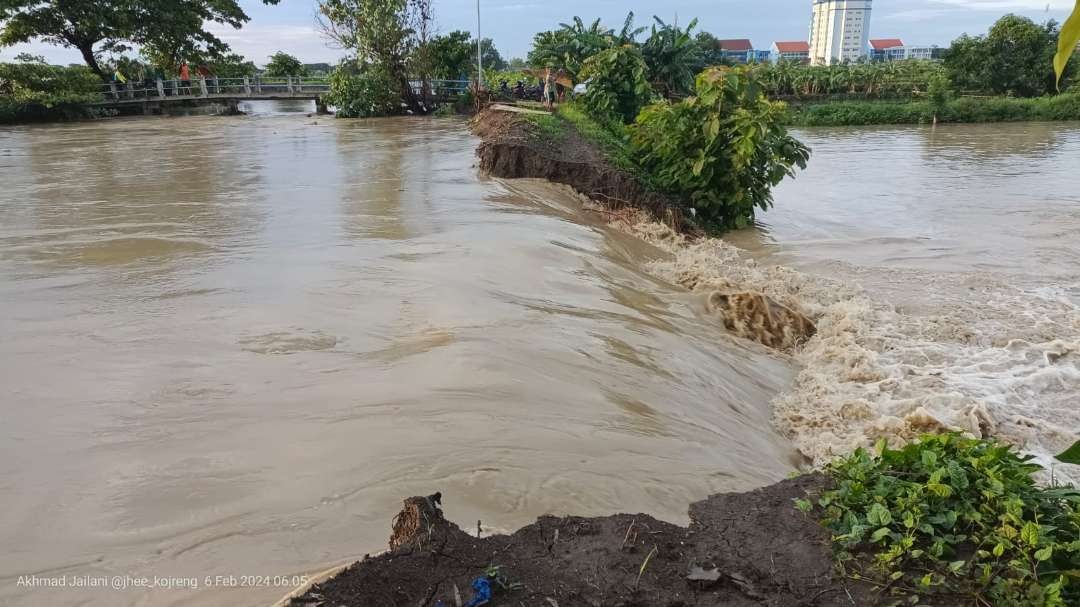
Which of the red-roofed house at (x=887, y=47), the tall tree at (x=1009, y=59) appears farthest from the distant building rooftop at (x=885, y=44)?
the tall tree at (x=1009, y=59)

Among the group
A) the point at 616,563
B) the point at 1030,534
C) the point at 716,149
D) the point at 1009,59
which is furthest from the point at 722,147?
the point at 1009,59

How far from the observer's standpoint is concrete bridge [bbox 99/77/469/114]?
94.6 ft

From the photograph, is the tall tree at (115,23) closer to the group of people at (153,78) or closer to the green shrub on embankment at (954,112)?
the group of people at (153,78)

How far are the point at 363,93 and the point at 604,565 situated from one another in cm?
2751

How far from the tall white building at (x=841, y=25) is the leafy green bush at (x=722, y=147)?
167360mm

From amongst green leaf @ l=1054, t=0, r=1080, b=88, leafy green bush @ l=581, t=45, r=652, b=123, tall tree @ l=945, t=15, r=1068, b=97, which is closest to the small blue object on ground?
green leaf @ l=1054, t=0, r=1080, b=88

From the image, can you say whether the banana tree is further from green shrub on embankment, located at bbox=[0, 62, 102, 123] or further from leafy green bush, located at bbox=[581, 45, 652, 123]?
green shrub on embankment, located at bbox=[0, 62, 102, 123]

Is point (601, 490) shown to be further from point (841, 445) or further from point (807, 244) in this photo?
point (807, 244)

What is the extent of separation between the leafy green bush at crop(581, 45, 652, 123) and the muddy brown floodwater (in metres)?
7.56

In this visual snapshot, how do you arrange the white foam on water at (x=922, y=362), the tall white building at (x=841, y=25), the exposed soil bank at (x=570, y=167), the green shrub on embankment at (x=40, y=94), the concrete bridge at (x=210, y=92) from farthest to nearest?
the tall white building at (x=841, y=25), the concrete bridge at (x=210, y=92), the green shrub on embankment at (x=40, y=94), the exposed soil bank at (x=570, y=167), the white foam on water at (x=922, y=362)

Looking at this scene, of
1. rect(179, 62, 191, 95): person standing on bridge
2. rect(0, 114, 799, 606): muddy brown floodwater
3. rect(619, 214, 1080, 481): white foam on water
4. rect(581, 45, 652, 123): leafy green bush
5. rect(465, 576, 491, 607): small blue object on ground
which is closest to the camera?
rect(465, 576, 491, 607): small blue object on ground

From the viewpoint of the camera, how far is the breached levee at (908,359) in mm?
4715

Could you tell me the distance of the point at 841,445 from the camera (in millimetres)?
4359

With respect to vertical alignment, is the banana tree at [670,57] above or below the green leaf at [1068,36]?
above
